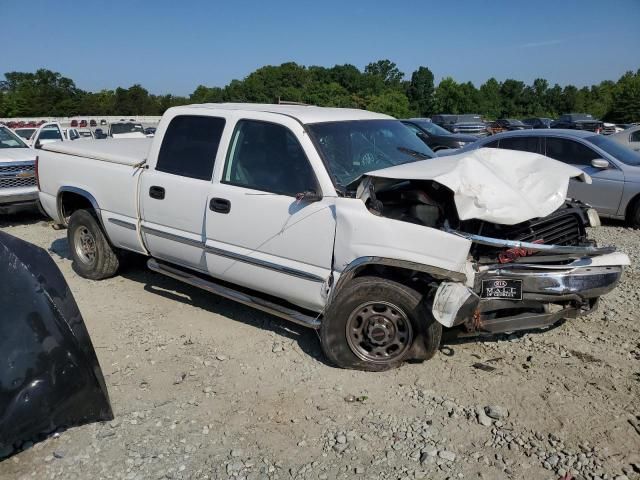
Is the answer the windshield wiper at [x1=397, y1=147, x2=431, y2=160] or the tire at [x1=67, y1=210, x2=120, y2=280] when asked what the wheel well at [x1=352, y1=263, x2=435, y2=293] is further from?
the tire at [x1=67, y1=210, x2=120, y2=280]

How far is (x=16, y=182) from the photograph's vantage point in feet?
29.5

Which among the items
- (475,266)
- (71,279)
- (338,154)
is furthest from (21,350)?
(71,279)

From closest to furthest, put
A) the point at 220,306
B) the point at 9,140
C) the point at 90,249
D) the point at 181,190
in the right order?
the point at 181,190, the point at 220,306, the point at 90,249, the point at 9,140

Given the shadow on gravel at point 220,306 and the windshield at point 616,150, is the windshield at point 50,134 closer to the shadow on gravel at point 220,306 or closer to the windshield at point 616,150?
the shadow on gravel at point 220,306

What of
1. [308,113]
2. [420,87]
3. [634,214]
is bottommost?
[634,214]

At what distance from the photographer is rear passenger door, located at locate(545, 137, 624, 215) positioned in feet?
26.3

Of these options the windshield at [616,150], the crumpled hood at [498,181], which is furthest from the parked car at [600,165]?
the crumpled hood at [498,181]

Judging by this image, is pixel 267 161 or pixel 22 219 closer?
pixel 267 161

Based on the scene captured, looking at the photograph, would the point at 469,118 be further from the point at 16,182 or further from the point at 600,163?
the point at 16,182

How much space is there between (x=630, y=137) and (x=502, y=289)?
12.6 metres

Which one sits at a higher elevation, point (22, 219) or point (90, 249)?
point (90, 249)

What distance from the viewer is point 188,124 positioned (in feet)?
15.7

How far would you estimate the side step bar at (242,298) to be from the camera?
3968 mm

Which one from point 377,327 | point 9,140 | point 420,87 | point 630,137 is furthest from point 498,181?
point 420,87
